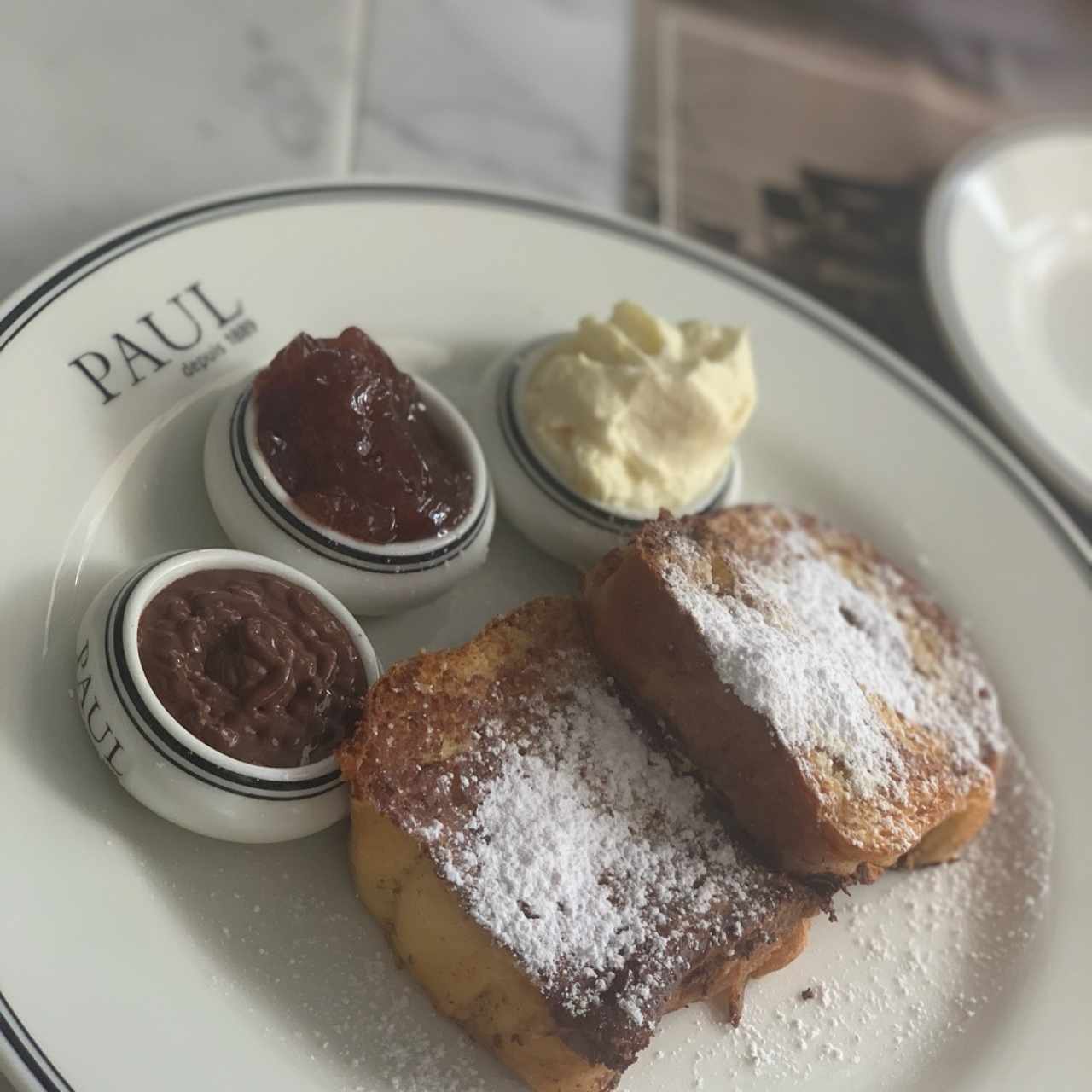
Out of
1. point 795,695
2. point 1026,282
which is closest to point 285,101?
point 795,695

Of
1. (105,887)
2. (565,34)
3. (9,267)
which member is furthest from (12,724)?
(565,34)

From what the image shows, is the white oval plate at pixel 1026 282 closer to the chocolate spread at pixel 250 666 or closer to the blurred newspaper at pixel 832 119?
the blurred newspaper at pixel 832 119

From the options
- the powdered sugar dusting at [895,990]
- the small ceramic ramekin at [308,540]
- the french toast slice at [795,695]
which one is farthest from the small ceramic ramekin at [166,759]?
the powdered sugar dusting at [895,990]

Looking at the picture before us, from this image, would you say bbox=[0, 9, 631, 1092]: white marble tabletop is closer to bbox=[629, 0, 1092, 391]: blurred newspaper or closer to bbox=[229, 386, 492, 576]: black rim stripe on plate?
bbox=[629, 0, 1092, 391]: blurred newspaper

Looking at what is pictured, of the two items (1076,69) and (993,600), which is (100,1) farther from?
(1076,69)

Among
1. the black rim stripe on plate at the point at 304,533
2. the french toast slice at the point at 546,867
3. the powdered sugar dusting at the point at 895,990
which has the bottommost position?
the powdered sugar dusting at the point at 895,990

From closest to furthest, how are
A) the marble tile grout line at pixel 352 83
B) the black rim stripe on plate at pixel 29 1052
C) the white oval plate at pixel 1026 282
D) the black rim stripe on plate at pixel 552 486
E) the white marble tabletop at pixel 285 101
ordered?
the black rim stripe on plate at pixel 29 1052 → the black rim stripe on plate at pixel 552 486 → the white marble tabletop at pixel 285 101 → the marble tile grout line at pixel 352 83 → the white oval plate at pixel 1026 282

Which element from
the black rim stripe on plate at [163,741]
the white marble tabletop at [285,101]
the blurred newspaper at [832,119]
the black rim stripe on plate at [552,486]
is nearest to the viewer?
the black rim stripe on plate at [163,741]
